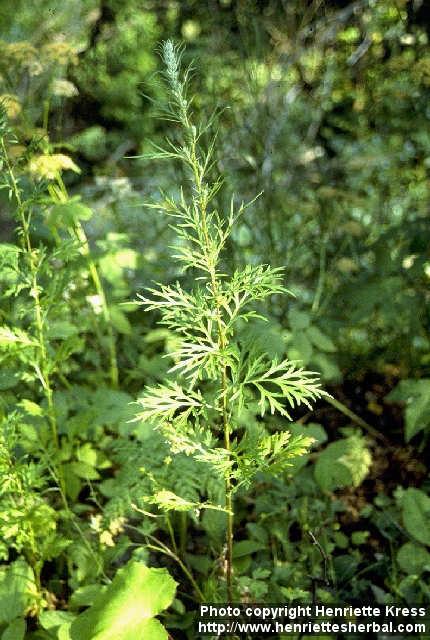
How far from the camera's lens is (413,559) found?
6.17 feet

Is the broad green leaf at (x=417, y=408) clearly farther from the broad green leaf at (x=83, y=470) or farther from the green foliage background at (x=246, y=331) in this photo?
the broad green leaf at (x=83, y=470)

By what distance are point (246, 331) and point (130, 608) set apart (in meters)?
1.05

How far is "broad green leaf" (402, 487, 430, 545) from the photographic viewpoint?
1.88m

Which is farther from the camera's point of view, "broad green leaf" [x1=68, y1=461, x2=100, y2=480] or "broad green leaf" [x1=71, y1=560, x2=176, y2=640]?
"broad green leaf" [x1=68, y1=461, x2=100, y2=480]

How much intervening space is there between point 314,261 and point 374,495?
1.20 m

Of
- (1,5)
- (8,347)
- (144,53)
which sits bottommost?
(8,347)

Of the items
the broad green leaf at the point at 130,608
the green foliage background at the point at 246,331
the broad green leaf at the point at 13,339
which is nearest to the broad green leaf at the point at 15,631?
the green foliage background at the point at 246,331

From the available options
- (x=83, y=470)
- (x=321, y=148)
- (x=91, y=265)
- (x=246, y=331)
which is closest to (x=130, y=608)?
(x=83, y=470)

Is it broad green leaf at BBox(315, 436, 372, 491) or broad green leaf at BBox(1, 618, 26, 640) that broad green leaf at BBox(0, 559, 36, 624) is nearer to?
broad green leaf at BBox(1, 618, 26, 640)

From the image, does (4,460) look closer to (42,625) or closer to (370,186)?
(42,625)

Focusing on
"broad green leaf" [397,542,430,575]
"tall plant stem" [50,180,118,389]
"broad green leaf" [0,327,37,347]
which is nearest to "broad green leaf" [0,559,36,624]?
"broad green leaf" [0,327,37,347]

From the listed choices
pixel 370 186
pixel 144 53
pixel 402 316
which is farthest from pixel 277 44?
pixel 144 53

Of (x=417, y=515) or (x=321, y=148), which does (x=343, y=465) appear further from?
(x=321, y=148)

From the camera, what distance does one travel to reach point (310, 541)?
1976mm
